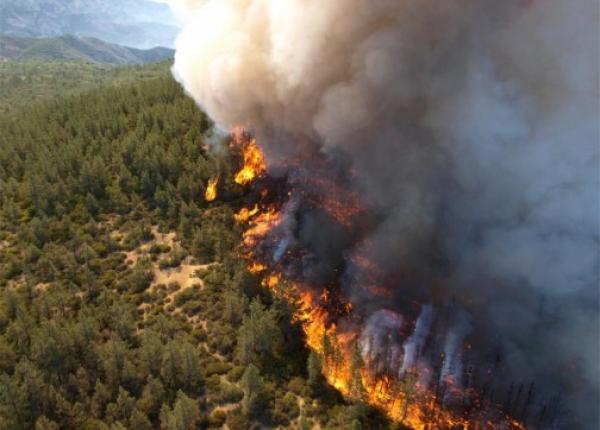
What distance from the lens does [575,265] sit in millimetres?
38250

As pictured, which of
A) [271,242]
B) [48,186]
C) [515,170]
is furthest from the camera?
[48,186]

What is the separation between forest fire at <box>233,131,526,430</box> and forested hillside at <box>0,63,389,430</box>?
→ 71.1 inches

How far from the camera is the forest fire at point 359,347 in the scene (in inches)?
1436

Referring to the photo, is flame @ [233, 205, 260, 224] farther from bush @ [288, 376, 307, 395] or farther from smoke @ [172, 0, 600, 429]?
bush @ [288, 376, 307, 395]

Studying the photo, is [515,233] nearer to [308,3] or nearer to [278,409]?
[278,409]

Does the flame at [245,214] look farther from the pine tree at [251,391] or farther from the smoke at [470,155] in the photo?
the pine tree at [251,391]

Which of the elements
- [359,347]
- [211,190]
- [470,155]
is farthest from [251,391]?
[211,190]

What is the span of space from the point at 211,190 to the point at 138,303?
2151 cm

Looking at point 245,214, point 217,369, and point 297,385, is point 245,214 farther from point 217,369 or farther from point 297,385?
point 297,385

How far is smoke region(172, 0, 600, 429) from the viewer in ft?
125

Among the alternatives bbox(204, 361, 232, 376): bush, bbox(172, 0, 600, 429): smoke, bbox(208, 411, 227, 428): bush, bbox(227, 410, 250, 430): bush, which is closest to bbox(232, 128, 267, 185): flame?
bbox(172, 0, 600, 429): smoke

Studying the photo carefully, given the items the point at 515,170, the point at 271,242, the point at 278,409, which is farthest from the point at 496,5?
the point at 278,409

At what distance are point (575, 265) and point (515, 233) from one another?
513 cm

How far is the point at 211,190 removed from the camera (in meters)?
66.2
